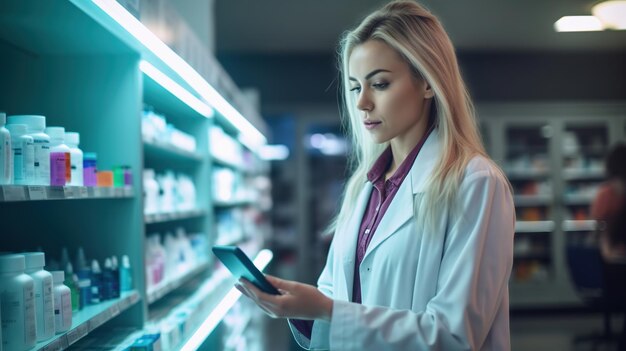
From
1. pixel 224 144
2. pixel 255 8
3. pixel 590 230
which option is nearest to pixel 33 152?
pixel 224 144

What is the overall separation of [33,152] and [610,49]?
843 cm

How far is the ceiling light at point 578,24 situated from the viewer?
21.0ft

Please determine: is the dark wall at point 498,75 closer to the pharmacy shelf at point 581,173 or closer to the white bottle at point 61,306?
the pharmacy shelf at point 581,173

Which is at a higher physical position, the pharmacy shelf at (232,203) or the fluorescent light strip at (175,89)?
the fluorescent light strip at (175,89)

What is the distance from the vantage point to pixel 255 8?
6.28 meters

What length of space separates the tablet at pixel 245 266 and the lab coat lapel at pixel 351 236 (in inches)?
14.0

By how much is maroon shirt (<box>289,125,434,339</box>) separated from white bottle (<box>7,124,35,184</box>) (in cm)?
88

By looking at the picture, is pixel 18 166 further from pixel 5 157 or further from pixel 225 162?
pixel 225 162

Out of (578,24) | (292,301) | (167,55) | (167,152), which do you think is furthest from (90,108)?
(578,24)

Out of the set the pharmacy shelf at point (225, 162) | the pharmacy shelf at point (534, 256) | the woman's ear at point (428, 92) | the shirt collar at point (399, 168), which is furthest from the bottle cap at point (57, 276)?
the pharmacy shelf at point (534, 256)

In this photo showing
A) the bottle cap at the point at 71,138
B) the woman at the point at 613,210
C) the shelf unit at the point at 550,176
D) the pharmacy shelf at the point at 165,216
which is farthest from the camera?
the shelf unit at the point at 550,176

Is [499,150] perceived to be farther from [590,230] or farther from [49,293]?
[49,293]

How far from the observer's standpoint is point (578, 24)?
664 cm

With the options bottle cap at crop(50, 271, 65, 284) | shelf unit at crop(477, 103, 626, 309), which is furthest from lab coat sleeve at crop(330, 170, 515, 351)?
shelf unit at crop(477, 103, 626, 309)
